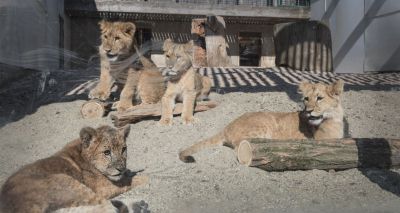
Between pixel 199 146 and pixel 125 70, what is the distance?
2.27 meters

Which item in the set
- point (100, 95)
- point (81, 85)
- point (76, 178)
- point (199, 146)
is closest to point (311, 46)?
point (81, 85)

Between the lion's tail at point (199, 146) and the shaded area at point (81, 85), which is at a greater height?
the shaded area at point (81, 85)

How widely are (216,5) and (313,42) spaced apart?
549 cm

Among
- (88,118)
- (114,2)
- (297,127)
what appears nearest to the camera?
(297,127)

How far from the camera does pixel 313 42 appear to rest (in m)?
13.4

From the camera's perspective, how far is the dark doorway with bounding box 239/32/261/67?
65.4ft

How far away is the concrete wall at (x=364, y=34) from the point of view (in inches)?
492

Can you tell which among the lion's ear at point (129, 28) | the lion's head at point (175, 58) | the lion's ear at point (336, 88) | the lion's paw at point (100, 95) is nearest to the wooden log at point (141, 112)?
the lion's head at point (175, 58)

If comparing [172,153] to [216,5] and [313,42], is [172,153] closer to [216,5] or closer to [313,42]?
[313,42]

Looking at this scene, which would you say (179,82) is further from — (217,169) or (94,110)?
(217,169)

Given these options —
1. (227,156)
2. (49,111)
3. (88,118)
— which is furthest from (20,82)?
(227,156)

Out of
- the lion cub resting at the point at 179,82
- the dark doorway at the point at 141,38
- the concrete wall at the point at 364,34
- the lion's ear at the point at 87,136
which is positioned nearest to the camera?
the lion's ear at the point at 87,136

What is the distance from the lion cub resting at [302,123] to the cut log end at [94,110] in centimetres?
189

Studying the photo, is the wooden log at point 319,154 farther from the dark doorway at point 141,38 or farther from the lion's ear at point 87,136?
the dark doorway at point 141,38
